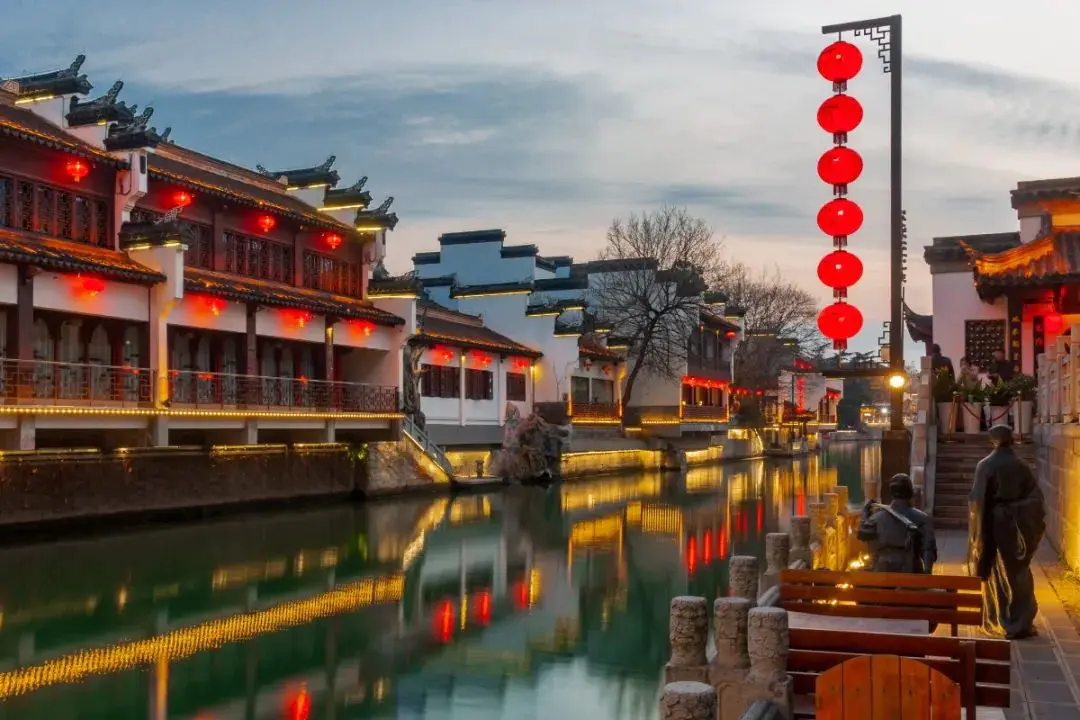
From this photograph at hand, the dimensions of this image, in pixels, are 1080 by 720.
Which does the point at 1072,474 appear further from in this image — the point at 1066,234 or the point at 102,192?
the point at 102,192

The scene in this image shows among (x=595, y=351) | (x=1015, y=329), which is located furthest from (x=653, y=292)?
(x=1015, y=329)

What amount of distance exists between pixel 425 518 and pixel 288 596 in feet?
39.1

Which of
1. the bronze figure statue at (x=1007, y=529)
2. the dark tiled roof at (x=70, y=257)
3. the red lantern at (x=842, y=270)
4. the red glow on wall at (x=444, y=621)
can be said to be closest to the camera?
the bronze figure statue at (x=1007, y=529)

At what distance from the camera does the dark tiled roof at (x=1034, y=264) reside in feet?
72.5

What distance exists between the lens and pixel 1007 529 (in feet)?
31.9

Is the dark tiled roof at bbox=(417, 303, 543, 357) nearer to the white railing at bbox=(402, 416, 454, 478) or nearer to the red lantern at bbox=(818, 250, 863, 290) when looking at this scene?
the white railing at bbox=(402, 416, 454, 478)

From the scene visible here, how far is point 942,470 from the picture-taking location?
20.7 meters

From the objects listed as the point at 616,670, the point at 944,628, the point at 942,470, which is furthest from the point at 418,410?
the point at 944,628

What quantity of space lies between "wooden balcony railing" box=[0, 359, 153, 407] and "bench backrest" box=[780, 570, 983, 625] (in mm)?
18094

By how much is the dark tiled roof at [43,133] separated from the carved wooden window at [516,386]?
22696 millimetres

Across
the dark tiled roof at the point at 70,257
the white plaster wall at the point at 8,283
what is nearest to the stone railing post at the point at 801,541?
the dark tiled roof at the point at 70,257

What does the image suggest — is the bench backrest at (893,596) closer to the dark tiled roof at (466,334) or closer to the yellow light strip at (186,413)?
the yellow light strip at (186,413)

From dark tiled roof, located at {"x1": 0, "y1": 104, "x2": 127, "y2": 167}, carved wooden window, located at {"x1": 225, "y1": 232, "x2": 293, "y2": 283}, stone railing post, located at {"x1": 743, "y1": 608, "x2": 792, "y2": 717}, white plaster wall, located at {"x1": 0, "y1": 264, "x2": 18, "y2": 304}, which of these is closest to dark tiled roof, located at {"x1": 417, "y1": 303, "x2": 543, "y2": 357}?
carved wooden window, located at {"x1": 225, "y1": 232, "x2": 293, "y2": 283}

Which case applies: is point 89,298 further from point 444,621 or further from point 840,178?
point 840,178
